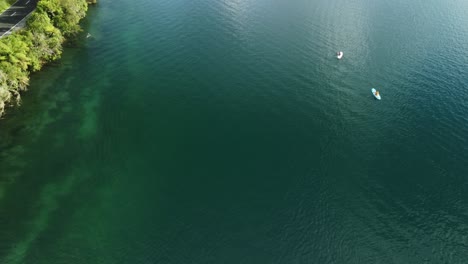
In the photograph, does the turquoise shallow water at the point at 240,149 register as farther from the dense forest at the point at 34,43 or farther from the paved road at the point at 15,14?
the paved road at the point at 15,14

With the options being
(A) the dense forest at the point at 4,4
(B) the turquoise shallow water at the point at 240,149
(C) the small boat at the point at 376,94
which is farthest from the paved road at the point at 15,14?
(C) the small boat at the point at 376,94

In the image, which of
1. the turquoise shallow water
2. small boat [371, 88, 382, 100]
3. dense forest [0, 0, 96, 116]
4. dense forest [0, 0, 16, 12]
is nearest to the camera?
the turquoise shallow water

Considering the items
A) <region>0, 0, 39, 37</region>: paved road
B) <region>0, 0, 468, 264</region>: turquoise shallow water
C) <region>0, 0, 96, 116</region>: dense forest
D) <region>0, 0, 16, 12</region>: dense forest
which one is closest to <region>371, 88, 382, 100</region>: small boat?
<region>0, 0, 468, 264</region>: turquoise shallow water

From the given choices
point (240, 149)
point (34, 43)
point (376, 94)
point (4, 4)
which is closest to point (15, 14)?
point (4, 4)

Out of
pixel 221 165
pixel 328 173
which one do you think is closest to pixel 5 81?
pixel 221 165

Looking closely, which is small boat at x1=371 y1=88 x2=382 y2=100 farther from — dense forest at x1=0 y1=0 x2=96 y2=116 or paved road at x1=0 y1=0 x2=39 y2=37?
paved road at x1=0 y1=0 x2=39 y2=37

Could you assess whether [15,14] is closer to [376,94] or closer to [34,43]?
[34,43]
